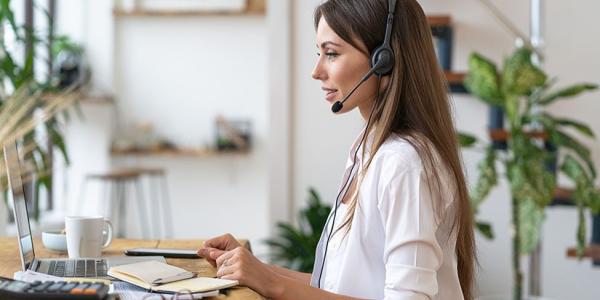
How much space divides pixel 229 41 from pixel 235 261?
17.7ft

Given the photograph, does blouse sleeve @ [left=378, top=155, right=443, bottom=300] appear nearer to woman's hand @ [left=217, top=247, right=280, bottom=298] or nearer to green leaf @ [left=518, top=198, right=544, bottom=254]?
woman's hand @ [left=217, top=247, right=280, bottom=298]

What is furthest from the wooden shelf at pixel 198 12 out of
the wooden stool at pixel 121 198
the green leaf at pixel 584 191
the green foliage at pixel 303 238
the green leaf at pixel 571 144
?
the green leaf at pixel 584 191

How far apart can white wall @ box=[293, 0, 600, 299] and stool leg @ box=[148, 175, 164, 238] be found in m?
2.43

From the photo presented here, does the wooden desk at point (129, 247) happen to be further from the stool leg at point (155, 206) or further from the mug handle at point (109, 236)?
the stool leg at point (155, 206)

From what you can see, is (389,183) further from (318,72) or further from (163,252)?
(163,252)

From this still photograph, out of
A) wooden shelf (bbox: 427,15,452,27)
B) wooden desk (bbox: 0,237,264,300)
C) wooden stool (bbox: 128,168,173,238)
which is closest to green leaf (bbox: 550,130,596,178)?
wooden shelf (bbox: 427,15,452,27)

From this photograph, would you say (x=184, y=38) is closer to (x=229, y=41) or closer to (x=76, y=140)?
(x=229, y=41)

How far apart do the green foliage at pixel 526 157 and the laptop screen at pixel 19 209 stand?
2.52 meters

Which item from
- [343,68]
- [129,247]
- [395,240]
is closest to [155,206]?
[129,247]

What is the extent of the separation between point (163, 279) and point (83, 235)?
36cm

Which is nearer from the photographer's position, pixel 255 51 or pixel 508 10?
pixel 508 10

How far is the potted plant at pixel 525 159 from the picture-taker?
389 cm

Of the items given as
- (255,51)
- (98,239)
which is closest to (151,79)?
(255,51)

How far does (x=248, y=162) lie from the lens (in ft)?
22.7
